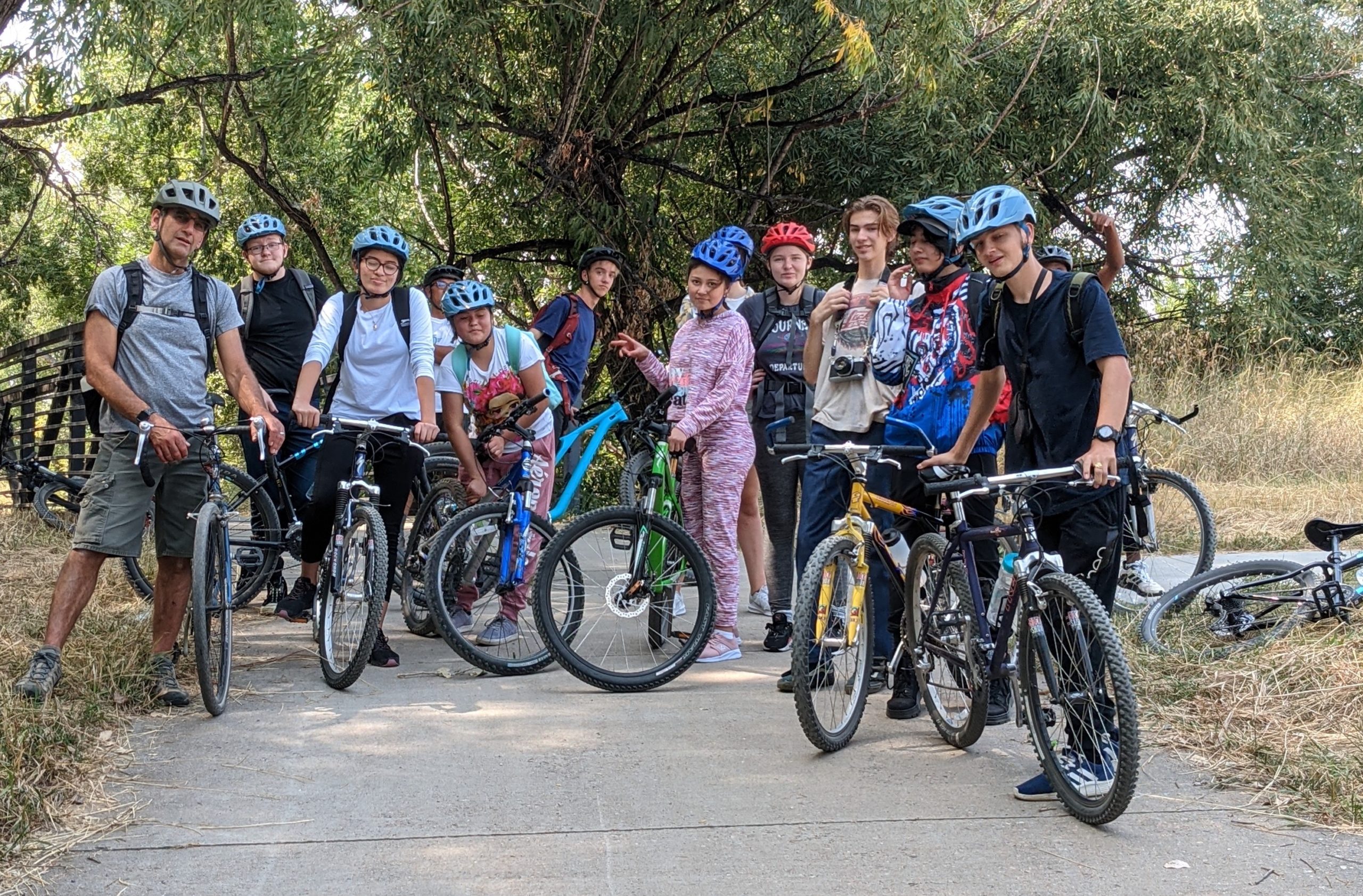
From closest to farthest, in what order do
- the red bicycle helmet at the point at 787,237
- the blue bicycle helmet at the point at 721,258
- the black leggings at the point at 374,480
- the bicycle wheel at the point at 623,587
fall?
the bicycle wheel at the point at 623,587 → the black leggings at the point at 374,480 → the blue bicycle helmet at the point at 721,258 → the red bicycle helmet at the point at 787,237

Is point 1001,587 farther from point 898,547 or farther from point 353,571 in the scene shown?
point 353,571

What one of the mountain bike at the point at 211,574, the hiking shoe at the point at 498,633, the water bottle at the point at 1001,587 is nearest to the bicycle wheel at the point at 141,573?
the mountain bike at the point at 211,574

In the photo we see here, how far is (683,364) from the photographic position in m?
6.42

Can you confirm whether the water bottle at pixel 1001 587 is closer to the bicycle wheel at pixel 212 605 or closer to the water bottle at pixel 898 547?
the water bottle at pixel 898 547

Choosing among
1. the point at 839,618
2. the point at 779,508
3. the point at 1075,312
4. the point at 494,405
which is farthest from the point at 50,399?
the point at 1075,312

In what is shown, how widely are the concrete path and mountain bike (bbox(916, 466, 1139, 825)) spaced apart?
0.16 metres

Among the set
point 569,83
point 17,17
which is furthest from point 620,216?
point 17,17

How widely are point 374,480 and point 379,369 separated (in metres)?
0.51

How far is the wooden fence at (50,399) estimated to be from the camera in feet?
39.2

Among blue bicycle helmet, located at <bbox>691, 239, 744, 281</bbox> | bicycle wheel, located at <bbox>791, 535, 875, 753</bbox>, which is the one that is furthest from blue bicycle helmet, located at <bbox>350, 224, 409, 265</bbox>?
bicycle wheel, located at <bbox>791, 535, 875, 753</bbox>

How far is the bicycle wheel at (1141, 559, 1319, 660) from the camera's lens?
592cm

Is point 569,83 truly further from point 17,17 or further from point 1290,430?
point 1290,430

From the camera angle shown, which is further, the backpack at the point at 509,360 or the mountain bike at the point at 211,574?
the backpack at the point at 509,360

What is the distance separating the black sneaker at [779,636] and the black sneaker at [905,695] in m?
1.16
